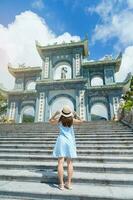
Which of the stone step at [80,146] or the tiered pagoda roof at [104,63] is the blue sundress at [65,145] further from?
the tiered pagoda roof at [104,63]

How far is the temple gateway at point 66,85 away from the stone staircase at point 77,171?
14.1 metres

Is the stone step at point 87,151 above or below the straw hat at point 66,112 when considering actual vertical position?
below

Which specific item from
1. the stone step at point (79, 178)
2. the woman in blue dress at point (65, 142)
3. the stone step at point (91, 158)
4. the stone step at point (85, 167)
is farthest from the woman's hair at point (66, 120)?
the stone step at point (91, 158)

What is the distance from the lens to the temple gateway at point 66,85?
2161 centimetres

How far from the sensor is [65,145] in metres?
3.46

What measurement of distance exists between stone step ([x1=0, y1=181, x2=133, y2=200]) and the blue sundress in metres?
0.56

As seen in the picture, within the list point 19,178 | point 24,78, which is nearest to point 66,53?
point 24,78

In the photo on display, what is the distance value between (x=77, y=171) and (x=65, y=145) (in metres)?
1.19

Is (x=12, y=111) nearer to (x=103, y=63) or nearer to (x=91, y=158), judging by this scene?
(x=103, y=63)

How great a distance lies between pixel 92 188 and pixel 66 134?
0.99 m

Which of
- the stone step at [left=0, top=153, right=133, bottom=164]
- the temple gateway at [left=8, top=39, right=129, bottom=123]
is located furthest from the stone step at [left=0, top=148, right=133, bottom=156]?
the temple gateway at [left=8, top=39, right=129, bottom=123]

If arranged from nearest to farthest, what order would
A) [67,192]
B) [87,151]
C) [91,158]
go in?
[67,192]
[91,158]
[87,151]

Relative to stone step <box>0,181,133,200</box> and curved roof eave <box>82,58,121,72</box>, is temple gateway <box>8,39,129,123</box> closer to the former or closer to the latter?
curved roof eave <box>82,58,121,72</box>

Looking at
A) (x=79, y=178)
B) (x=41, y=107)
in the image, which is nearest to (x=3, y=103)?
(x=41, y=107)
